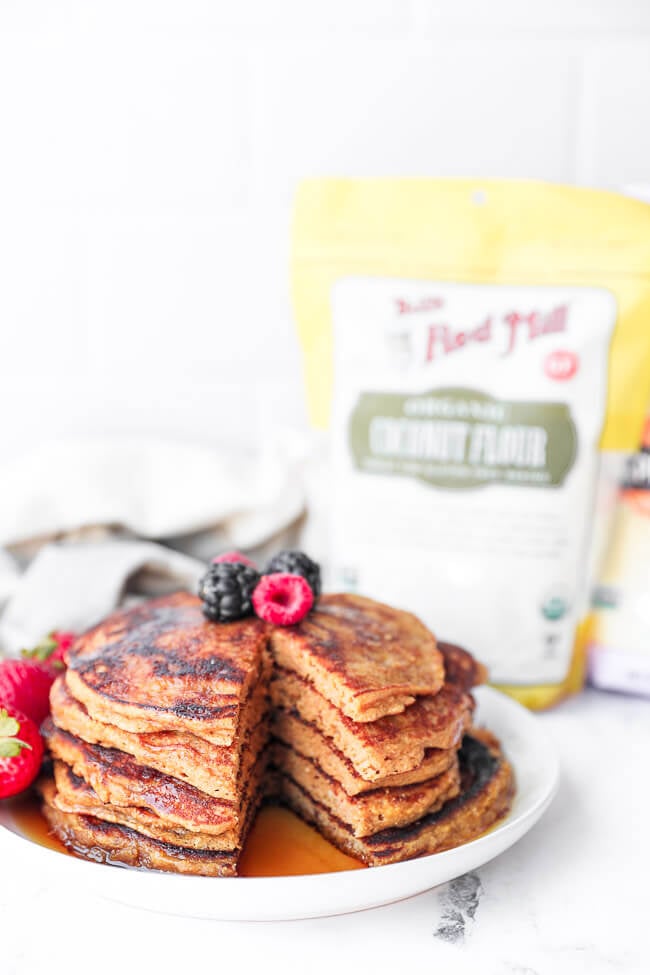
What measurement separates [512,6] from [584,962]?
2.02 m

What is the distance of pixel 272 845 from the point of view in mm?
1563

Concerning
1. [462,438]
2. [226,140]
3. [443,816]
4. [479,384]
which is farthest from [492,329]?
[443,816]

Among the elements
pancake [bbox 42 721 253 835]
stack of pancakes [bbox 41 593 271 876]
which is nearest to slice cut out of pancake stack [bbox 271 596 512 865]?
stack of pancakes [bbox 41 593 271 876]

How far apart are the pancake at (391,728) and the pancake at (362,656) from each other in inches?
0.8

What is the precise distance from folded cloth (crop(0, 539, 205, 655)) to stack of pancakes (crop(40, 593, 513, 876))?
0.44 metres

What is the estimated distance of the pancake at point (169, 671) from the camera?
Result: 144cm

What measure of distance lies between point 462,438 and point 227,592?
25.8 inches

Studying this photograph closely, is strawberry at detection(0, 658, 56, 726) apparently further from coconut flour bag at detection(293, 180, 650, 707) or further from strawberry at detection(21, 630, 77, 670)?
coconut flour bag at detection(293, 180, 650, 707)

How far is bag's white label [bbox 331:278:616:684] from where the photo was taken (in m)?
1.99

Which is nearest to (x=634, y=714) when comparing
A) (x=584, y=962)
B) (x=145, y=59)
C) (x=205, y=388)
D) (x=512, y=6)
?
(x=584, y=962)

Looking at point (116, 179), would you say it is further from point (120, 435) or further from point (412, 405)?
point (412, 405)

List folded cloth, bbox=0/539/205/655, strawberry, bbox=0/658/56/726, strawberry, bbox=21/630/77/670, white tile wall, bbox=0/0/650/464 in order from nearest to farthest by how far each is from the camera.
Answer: strawberry, bbox=0/658/56/726, strawberry, bbox=21/630/77/670, folded cloth, bbox=0/539/205/655, white tile wall, bbox=0/0/650/464

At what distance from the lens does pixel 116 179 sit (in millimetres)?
2432

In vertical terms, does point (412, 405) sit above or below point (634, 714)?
above
